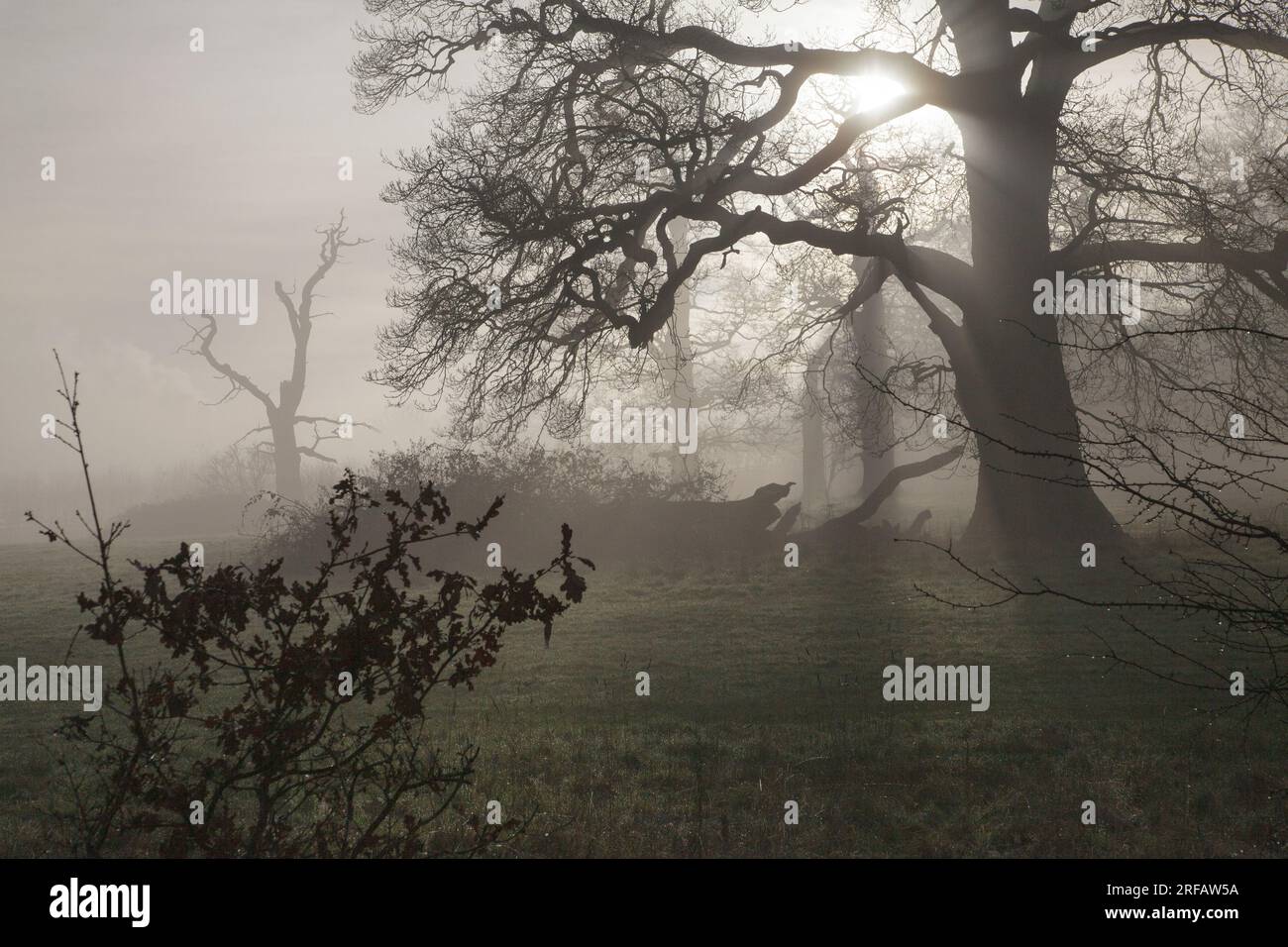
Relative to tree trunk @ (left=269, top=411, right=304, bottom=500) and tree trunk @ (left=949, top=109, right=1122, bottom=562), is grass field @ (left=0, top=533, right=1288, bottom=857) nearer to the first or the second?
tree trunk @ (left=949, top=109, right=1122, bottom=562)

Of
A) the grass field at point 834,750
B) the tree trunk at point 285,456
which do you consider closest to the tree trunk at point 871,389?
the grass field at point 834,750

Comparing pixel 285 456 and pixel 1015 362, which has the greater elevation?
pixel 285 456

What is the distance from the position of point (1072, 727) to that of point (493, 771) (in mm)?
4307

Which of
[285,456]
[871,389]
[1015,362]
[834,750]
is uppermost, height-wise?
[285,456]

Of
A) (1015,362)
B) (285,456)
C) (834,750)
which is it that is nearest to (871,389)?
(1015,362)

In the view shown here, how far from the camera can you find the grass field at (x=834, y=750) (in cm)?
594

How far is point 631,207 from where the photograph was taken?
16719 millimetres

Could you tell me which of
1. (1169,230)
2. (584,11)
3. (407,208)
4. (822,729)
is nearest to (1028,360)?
(1169,230)

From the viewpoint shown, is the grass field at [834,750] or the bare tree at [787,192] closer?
the grass field at [834,750]

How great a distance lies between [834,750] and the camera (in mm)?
7531

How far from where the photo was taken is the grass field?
19.5 ft

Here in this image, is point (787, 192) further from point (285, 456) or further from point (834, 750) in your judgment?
point (285, 456)

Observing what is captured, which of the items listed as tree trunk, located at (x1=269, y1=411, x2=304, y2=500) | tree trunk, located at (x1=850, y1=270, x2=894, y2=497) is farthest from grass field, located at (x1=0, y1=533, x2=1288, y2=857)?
tree trunk, located at (x1=269, y1=411, x2=304, y2=500)

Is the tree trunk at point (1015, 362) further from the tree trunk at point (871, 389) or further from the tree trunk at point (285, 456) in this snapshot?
the tree trunk at point (285, 456)
